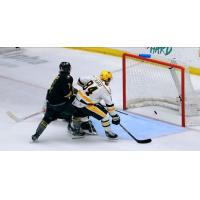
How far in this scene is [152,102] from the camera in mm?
9602

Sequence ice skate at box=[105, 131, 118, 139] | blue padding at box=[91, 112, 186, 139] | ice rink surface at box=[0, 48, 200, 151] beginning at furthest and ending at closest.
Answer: blue padding at box=[91, 112, 186, 139] < ice skate at box=[105, 131, 118, 139] < ice rink surface at box=[0, 48, 200, 151]

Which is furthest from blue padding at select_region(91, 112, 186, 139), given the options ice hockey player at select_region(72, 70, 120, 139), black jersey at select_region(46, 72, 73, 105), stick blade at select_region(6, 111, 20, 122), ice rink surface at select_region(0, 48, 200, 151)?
stick blade at select_region(6, 111, 20, 122)

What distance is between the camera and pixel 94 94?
809cm

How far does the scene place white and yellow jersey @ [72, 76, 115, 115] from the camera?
8055mm

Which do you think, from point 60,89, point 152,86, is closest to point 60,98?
point 60,89

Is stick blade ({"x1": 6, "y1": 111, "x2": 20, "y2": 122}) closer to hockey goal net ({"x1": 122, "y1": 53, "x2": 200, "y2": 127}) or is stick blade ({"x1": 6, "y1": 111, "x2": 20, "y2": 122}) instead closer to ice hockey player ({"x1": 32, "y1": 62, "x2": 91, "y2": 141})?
ice hockey player ({"x1": 32, "y1": 62, "x2": 91, "y2": 141})

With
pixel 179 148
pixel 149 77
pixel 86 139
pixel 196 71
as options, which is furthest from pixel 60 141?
pixel 196 71

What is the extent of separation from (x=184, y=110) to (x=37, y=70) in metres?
3.45

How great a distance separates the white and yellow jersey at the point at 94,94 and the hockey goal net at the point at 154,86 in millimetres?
1271

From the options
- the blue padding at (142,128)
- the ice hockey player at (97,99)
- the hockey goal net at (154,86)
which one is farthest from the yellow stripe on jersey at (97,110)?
the hockey goal net at (154,86)

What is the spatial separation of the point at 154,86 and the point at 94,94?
1734 mm

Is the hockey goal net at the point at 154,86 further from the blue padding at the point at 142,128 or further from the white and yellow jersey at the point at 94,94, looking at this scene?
the white and yellow jersey at the point at 94,94

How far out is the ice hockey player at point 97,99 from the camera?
8062 millimetres

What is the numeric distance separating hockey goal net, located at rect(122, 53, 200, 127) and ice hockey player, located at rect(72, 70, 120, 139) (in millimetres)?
1238
